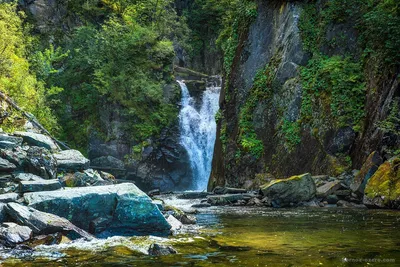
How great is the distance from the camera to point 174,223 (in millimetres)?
10891

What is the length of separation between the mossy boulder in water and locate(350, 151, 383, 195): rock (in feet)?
2.65

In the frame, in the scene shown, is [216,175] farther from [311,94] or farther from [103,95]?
[103,95]

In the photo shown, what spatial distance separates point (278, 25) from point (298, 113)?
6.69m

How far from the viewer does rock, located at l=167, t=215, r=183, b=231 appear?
10559 mm

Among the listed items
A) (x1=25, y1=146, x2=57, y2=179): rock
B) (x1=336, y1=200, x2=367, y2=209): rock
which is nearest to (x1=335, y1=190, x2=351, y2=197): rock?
(x1=336, y1=200, x2=367, y2=209): rock

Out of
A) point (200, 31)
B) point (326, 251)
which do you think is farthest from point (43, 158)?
point (200, 31)

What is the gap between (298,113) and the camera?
22.2 m

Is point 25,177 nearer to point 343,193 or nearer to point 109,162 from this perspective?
point 343,193

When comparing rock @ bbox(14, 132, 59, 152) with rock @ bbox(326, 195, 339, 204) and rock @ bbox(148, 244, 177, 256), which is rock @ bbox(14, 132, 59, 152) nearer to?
rock @ bbox(148, 244, 177, 256)

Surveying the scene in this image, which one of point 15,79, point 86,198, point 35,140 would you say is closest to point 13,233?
point 86,198

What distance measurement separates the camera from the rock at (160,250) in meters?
7.05

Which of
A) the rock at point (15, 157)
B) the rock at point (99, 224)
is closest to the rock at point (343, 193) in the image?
the rock at point (99, 224)

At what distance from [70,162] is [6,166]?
2.41 metres

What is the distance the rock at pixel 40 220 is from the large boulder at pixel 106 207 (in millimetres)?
519
